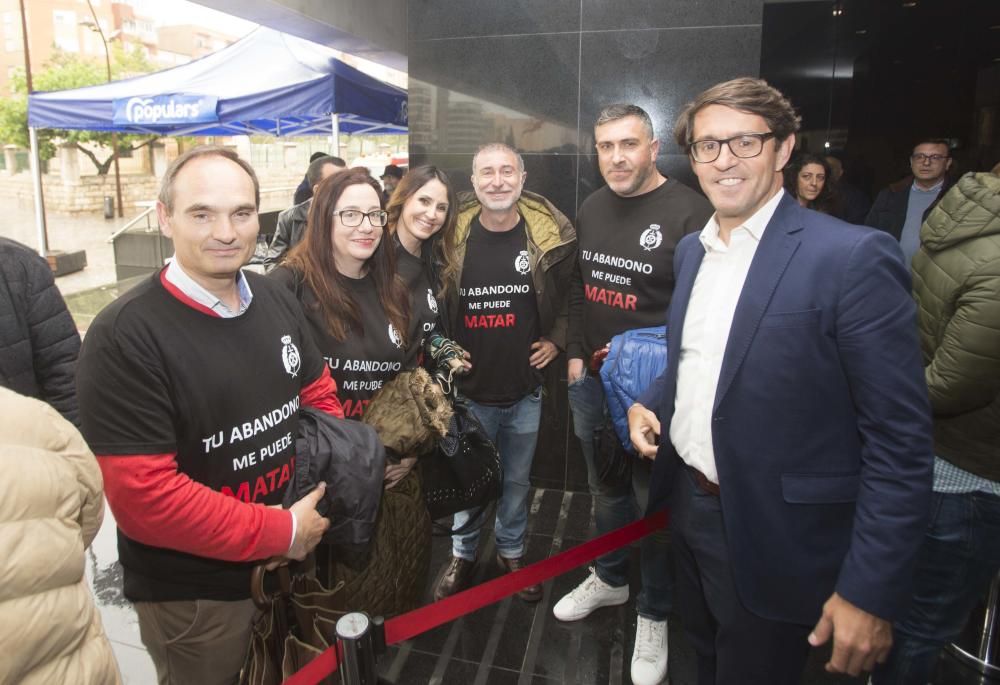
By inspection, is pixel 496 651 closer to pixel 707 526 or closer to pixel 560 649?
pixel 560 649

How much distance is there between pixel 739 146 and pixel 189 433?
5.02ft

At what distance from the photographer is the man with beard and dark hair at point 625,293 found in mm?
2760

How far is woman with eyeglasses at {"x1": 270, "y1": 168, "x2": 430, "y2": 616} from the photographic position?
224 centimetres

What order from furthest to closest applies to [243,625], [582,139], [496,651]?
[582,139] < [496,651] < [243,625]

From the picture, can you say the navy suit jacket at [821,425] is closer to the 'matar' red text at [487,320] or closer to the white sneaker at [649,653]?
the white sneaker at [649,653]

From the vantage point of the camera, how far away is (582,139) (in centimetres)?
398

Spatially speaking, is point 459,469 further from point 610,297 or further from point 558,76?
point 558,76

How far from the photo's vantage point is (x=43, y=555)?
0.99 metres

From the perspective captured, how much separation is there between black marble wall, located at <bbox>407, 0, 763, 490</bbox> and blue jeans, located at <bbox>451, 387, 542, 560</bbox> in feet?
2.97

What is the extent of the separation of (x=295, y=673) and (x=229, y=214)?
3.86 ft

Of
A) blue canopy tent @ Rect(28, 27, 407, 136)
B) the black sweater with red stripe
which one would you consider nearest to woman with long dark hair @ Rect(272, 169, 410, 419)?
the black sweater with red stripe

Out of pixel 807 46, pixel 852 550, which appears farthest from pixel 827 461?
pixel 807 46

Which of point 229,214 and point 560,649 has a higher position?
point 229,214

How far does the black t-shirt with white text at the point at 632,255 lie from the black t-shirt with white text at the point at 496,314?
0.31 meters
